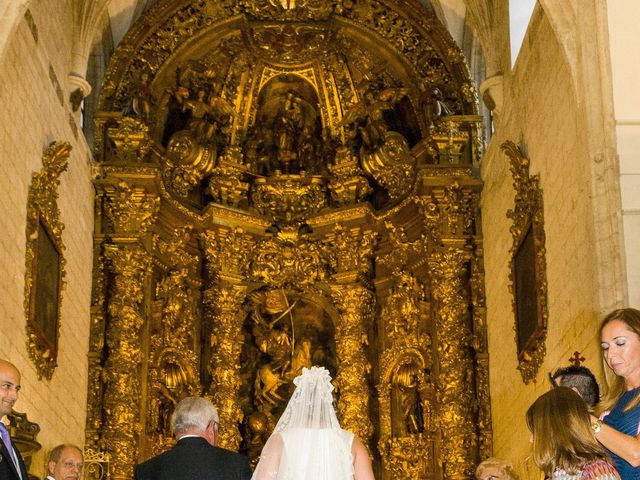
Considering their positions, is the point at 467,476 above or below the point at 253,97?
below

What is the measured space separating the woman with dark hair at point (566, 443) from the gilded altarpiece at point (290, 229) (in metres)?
11.5

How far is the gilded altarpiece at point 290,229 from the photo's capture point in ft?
56.7

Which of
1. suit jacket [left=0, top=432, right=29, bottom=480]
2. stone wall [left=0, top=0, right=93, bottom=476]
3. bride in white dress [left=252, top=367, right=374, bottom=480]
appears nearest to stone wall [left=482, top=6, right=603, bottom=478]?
bride in white dress [left=252, top=367, right=374, bottom=480]

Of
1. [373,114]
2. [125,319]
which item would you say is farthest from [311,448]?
[373,114]

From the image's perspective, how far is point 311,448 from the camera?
684 centimetres

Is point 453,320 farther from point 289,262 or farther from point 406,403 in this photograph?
point 289,262

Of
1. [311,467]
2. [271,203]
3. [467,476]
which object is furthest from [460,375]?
[311,467]

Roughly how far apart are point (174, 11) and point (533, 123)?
20.6 ft

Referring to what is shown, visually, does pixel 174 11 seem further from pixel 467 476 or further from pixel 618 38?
pixel 618 38

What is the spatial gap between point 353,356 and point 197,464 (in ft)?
38.1

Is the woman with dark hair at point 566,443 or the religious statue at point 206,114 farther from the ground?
the religious statue at point 206,114

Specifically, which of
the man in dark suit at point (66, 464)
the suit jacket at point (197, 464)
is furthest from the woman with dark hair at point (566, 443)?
the man in dark suit at point (66, 464)

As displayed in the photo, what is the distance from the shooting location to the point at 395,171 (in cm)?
1836

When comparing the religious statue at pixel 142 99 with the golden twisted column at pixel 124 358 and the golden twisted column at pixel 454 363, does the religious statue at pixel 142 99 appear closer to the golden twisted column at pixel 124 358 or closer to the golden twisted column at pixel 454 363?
the golden twisted column at pixel 124 358
